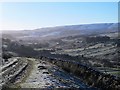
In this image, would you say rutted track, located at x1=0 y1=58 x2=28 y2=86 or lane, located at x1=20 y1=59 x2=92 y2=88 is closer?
lane, located at x1=20 y1=59 x2=92 y2=88

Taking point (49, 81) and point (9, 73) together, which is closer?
point (49, 81)

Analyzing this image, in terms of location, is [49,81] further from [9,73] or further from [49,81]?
[9,73]

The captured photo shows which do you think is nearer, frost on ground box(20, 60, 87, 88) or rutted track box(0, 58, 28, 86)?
frost on ground box(20, 60, 87, 88)

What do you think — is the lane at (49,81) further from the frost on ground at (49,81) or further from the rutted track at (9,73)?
the rutted track at (9,73)

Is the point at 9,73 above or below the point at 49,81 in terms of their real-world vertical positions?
below

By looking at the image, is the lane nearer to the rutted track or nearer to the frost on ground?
the frost on ground

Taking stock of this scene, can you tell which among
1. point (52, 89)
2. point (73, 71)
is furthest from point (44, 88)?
point (73, 71)

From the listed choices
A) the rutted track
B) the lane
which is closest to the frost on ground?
the lane

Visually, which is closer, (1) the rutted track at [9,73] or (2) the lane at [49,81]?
(2) the lane at [49,81]

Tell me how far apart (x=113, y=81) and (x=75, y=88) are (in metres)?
5.74

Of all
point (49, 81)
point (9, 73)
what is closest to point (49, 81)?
point (49, 81)

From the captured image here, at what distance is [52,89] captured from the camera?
17.3m

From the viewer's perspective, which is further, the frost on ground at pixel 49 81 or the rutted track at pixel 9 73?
the rutted track at pixel 9 73

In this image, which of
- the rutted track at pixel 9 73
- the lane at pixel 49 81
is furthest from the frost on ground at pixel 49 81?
the rutted track at pixel 9 73
